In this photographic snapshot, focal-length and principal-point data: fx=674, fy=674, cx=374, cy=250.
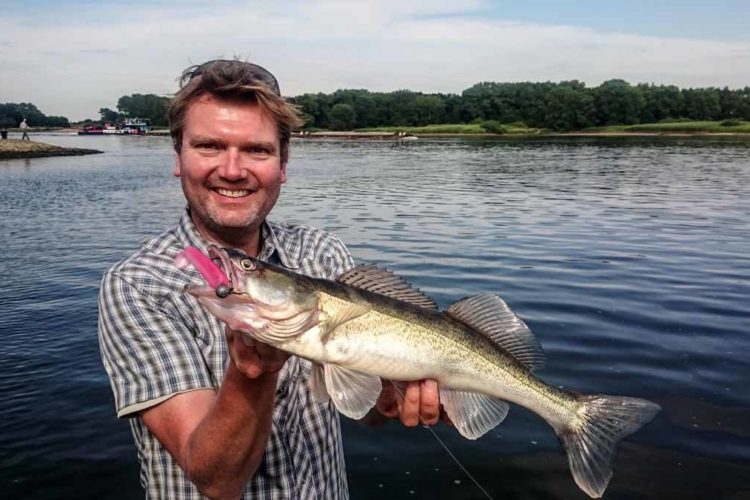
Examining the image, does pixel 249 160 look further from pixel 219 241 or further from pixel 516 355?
pixel 516 355

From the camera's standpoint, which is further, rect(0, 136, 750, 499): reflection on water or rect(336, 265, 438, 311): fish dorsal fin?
rect(0, 136, 750, 499): reflection on water

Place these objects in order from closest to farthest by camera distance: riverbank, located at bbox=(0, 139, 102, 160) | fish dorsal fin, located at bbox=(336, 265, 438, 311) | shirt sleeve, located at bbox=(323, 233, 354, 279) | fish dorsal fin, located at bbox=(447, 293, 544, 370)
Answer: fish dorsal fin, located at bbox=(336, 265, 438, 311) → fish dorsal fin, located at bbox=(447, 293, 544, 370) → shirt sleeve, located at bbox=(323, 233, 354, 279) → riverbank, located at bbox=(0, 139, 102, 160)

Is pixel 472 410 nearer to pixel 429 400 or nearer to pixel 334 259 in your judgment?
pixel 429 400

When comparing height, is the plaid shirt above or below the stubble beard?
below

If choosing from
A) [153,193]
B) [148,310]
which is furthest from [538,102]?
[148,310]

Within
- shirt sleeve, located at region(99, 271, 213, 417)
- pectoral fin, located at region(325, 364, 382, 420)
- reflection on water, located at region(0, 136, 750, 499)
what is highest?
shirt sleeve, located at region(99, 271, 213, 417)

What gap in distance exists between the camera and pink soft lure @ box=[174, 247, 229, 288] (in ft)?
8.59

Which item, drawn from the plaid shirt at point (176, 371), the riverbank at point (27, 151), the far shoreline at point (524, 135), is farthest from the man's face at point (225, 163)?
the far shoreline at point (524, 135)

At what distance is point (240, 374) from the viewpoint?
103 inches

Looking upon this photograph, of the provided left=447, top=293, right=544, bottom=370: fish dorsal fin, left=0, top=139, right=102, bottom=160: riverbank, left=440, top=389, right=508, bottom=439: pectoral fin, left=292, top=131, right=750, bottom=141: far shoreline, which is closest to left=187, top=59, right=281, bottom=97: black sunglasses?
left=447, top=293, right=544, bottom=370: fish dorsal fin

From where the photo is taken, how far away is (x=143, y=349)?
307cm

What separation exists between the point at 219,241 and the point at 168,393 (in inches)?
42.4

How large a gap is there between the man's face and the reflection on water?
371 cm

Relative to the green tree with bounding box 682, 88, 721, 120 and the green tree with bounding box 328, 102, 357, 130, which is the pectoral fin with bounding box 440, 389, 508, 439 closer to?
the green tree with bounding box 682, 88, 721, 120
